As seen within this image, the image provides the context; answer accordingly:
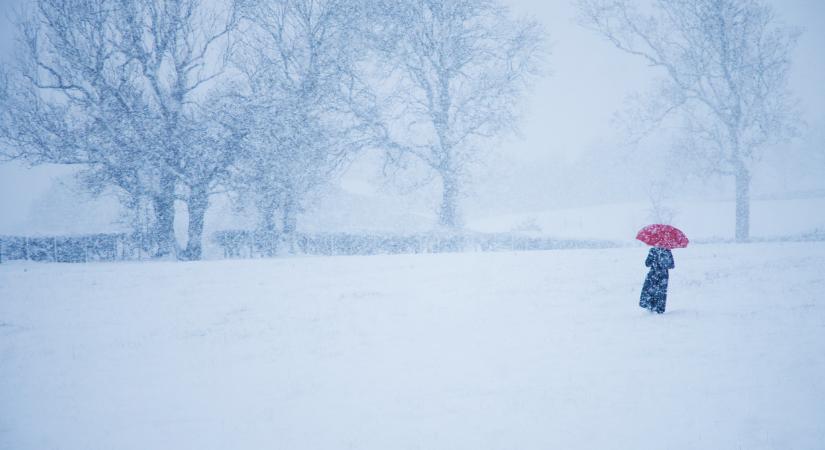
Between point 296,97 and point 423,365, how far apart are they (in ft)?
54.0

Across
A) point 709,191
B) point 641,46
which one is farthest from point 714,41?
point 709,191

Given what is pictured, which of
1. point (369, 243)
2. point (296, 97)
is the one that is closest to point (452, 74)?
point (296, 97)

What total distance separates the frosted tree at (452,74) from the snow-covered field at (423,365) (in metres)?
11.0

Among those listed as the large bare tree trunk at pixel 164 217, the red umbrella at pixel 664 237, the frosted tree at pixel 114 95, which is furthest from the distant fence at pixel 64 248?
the red umbrella at pixel 664 237

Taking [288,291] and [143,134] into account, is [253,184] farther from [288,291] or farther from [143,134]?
[288,291]

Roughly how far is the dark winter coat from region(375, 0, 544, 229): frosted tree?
13.5m

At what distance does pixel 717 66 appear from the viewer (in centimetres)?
2269

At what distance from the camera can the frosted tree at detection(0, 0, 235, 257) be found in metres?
18.3

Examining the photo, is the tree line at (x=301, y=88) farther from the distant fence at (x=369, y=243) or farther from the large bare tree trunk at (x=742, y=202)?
the distant fence at (x=369, y=243)

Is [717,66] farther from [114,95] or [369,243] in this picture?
[114,95]

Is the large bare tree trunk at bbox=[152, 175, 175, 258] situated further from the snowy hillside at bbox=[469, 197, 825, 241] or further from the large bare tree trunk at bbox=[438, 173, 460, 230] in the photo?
the snowy hillside at bbox=[469, 197, 825, 241]

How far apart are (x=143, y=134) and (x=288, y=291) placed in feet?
37.0

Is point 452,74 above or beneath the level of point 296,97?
above

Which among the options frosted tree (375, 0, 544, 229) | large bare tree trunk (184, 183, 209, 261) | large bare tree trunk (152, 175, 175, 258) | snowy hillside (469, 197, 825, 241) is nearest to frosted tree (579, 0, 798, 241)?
frosted tree (375, 0, 544, 229)
